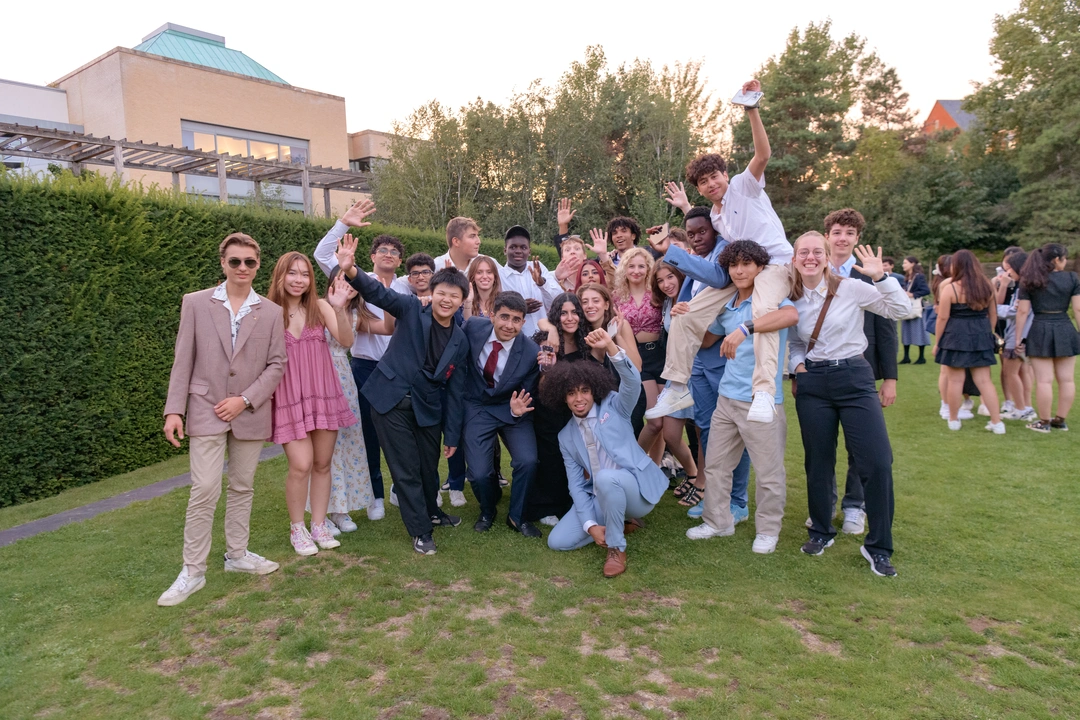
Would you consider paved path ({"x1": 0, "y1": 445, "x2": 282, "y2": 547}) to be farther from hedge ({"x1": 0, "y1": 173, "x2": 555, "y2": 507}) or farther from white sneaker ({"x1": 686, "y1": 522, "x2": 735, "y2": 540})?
white sneaker ({"x1": 686, "y1": 522, "x2": 735, "y2": 540})

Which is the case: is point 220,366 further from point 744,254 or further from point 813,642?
point 813,642

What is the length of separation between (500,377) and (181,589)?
233 cm

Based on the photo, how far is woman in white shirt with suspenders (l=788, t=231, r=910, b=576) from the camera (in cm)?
375

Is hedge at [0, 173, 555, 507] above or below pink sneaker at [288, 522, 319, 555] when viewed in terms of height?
above

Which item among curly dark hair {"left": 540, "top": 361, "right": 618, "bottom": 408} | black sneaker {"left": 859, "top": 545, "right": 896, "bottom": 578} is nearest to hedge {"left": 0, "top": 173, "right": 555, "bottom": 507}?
curly dark hair {"left": 540, "top": 361, "right": 618, "bottom": 408}

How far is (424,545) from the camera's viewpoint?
14.0ft

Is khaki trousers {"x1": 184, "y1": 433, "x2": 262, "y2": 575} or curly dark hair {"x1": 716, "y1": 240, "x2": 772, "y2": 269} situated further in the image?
curly dark hair {"x1": 716, "y1": 240, "x2": 772, "y2": 269}

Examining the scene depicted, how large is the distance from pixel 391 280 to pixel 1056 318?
719cm

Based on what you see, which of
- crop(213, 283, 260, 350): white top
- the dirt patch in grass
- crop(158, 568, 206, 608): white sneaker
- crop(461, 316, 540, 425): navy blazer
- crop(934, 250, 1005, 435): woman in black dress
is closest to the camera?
the dirt patch in grass

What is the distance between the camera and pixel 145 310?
22.3 feet

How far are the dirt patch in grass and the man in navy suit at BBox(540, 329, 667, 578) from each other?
1.05 m

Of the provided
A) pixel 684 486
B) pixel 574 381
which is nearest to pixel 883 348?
pixel 684 486

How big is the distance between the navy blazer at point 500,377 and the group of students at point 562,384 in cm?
1

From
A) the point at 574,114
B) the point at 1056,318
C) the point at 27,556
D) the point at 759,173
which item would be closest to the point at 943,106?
the point at 574,114
